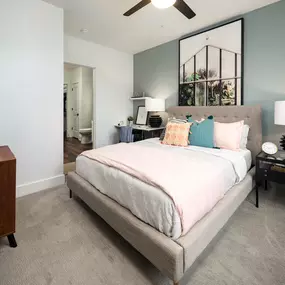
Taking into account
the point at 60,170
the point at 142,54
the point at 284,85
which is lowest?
the point at 60,170

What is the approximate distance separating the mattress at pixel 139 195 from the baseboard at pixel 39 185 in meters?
1.03

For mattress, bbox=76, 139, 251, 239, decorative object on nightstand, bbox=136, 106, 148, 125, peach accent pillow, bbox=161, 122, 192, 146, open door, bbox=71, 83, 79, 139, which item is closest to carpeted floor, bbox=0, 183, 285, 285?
mattress, bbox=76, 139, 251, 239

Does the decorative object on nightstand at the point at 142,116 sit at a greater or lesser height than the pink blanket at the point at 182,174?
greater

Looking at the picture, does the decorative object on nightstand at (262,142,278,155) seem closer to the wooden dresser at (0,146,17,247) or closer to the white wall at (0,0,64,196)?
the wooden dresser at (0,146,17,247)

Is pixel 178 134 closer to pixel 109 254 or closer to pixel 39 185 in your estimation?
pixel 109 254

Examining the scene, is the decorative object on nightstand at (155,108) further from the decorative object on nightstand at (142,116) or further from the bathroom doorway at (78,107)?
the bathroom doorway at (78,107)

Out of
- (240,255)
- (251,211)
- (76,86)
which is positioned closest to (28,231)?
(240,255)

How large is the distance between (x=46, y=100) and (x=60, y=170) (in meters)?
1.12

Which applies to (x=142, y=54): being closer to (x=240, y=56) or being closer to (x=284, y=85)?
(x=240, y=56)

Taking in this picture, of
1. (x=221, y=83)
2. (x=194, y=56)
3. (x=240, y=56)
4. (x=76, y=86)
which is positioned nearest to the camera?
(x=240, y=56)

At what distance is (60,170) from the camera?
307 centimetres

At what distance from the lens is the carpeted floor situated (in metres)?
1.36

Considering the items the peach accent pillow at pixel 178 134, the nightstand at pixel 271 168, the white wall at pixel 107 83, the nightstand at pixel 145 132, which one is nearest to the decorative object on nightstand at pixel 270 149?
the nightstand at pixel 271 168

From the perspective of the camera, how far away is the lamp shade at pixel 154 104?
13.3 feet
